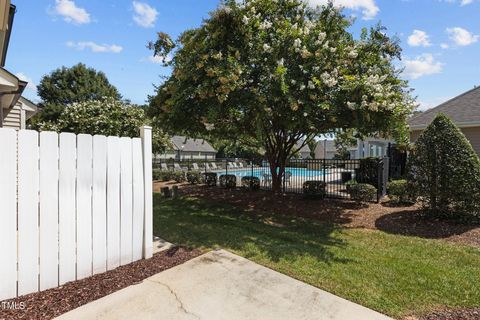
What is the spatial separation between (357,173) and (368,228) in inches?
289

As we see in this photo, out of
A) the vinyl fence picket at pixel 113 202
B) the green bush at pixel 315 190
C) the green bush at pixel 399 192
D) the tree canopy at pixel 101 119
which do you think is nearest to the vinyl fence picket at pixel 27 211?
the vinyl fence picket at pixel 113 202

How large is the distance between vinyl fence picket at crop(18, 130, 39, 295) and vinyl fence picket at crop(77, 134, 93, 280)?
44 cm

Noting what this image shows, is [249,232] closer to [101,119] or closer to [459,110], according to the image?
[459,110]

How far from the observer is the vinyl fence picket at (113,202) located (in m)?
3.83

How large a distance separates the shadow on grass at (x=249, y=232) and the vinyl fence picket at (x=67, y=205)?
208 cm

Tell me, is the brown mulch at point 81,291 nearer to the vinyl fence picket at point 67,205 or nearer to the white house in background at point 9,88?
the vinyl fence picket at point 67,205

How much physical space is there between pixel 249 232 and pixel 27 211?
414cm

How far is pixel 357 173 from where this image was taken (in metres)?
13.7

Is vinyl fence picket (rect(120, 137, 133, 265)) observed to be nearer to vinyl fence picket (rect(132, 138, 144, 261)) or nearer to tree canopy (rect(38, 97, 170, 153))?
vinyl fence picket (rect(132, 138, 144, 261))

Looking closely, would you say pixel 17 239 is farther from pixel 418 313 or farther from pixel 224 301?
pixel 418 313

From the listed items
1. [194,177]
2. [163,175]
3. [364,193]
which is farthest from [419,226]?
[163,175]

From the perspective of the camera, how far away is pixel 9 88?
5.13 m

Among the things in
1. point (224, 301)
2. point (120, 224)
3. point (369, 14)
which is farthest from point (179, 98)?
point (369, 14)

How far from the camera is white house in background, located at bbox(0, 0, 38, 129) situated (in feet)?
15.2
